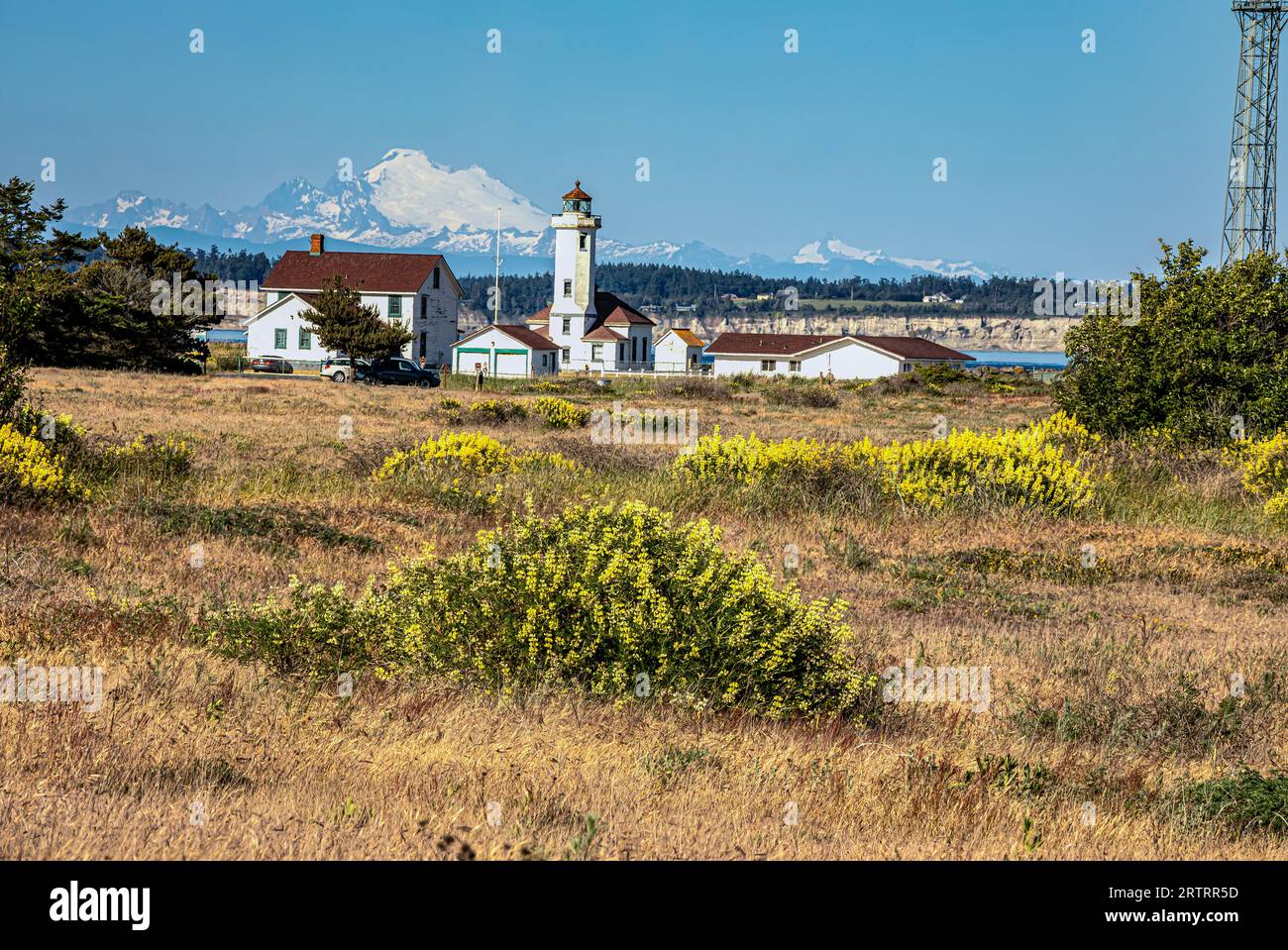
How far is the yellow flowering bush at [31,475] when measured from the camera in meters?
13.0

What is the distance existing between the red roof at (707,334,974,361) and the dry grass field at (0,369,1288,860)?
3286 inches

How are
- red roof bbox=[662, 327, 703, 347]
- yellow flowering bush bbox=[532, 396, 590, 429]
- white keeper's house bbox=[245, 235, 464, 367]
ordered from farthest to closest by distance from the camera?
red roof bbox=[662, 327, 703, 347] < white keeper's house bbox=[245, 235, 464, 367] < yellow flowering bush bbox=[532, 396, 590, 429]

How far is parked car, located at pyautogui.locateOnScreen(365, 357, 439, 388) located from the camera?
190 feet

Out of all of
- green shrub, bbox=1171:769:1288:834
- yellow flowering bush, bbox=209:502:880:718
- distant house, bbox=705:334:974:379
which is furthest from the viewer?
distant house, bbox=705:334:974:379

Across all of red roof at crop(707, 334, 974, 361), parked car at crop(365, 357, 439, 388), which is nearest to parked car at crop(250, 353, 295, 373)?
parked car at crop(365, 357, 439, 388)

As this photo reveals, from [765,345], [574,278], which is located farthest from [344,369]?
[765,345]

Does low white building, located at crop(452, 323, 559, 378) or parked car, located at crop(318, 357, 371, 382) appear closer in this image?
parked car, located at crop(318, 357, 371, 382)

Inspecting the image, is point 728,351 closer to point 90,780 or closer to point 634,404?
point 634,404

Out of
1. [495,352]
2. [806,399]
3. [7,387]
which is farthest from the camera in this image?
[495,352]

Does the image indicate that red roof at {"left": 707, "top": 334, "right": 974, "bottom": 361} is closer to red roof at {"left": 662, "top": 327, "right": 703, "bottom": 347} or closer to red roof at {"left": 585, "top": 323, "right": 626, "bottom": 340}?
red roof at {"left": 662, "top": 327, "right": 703, "bottom": 347}

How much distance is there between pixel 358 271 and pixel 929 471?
64626 mm

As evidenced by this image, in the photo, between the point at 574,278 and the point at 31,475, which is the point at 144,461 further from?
the point at 574,278

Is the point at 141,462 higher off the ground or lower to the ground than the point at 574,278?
lower

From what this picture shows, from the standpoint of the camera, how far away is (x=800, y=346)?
333 feet
